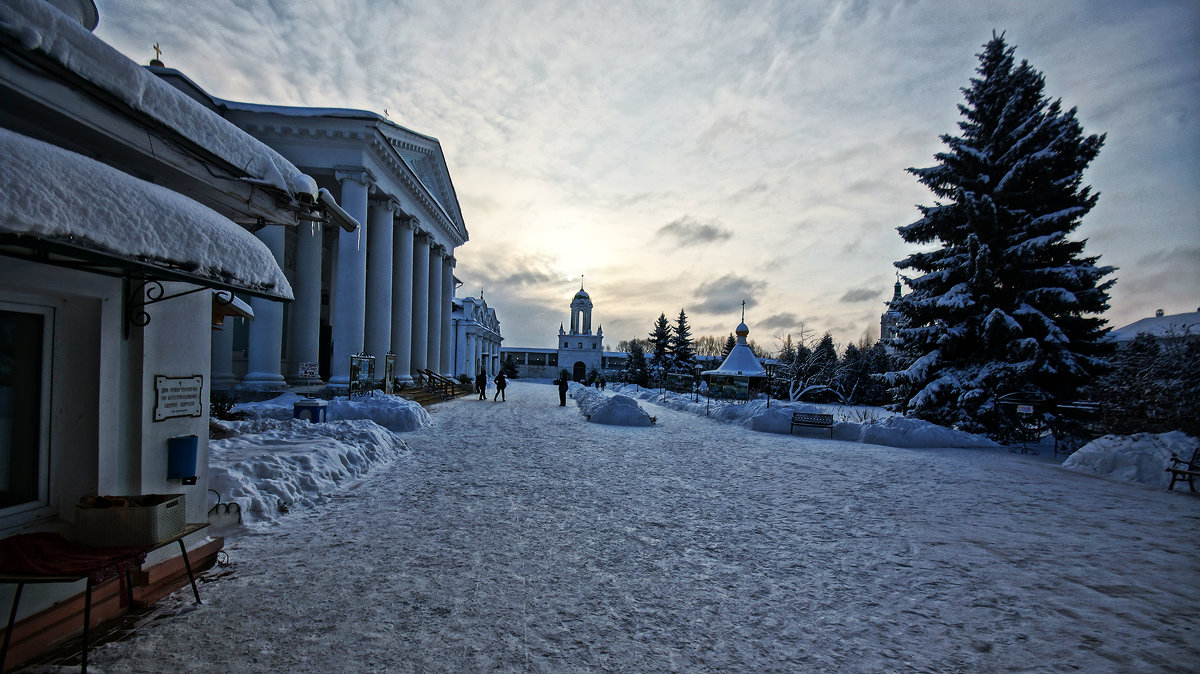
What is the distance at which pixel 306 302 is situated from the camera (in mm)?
19203

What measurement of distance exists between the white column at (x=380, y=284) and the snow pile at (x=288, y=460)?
34.2 ft

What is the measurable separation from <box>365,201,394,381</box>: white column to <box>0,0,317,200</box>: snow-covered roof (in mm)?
17704

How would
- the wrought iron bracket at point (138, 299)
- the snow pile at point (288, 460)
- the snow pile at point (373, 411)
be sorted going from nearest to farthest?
the wrought iron bracket at point (138, 299), the snow pile at point (288, 460), the snow pile at point (373, 411)

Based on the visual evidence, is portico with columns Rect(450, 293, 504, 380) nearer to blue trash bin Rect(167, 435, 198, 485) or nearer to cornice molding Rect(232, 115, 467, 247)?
cornice molding Rect(232, 115, 467, 247)

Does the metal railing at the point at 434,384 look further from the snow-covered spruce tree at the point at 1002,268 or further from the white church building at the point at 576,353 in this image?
the white church building at the point at 576,353

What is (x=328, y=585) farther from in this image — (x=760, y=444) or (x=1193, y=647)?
(x=760, y=444)

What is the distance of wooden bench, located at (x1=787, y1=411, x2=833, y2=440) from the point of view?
650 inches

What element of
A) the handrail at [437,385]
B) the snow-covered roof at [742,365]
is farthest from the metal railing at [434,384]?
the snow-covered roof at [742,365]

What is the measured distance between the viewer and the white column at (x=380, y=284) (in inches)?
843

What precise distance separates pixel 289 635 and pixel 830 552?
16.1 feet

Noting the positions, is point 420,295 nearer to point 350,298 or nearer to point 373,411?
point 350,298

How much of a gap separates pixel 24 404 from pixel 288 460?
14.1 ft

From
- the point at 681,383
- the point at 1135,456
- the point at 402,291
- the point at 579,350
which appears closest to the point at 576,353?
the point at 579,350

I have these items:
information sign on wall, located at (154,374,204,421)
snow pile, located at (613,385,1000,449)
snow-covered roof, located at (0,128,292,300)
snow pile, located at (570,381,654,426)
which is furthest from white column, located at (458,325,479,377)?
snow-covered roof, located at (0,128,292,300)
